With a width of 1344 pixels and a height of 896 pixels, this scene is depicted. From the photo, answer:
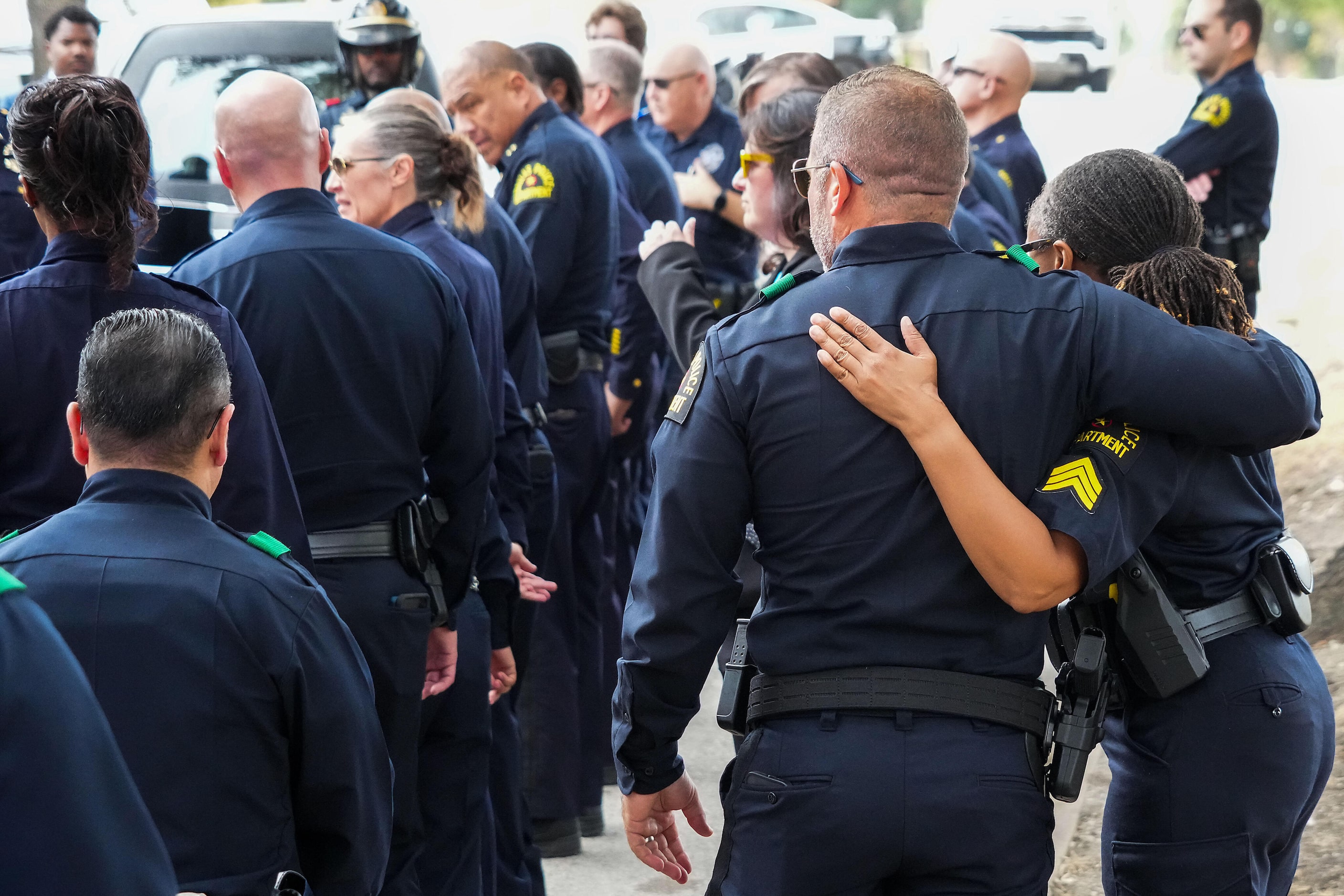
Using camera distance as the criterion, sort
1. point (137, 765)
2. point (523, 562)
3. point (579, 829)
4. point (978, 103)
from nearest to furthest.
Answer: point (137, 765)
point (523, 562)
point (579, 829)
point (978, 103)

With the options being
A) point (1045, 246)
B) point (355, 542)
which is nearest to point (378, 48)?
point (355, 542)

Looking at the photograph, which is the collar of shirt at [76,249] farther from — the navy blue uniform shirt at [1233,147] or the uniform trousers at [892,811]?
the navy blue uniform shirt at [1233,147]

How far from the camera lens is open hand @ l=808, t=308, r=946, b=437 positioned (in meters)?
2.01

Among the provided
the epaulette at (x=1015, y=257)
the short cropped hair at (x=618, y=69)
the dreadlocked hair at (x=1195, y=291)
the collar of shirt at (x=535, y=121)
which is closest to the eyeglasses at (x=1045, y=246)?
the dreadlocked hair at (x=1195, y=291)

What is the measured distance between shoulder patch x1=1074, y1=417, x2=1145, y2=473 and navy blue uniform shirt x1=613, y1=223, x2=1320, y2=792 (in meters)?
0.02

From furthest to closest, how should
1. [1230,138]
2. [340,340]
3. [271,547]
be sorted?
[1230,138] < [340,340] < [271,547]

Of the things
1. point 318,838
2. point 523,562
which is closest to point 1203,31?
point 523,562

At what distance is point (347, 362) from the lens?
291cm

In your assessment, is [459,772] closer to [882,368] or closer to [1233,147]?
[882,368]

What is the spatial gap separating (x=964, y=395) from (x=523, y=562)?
1.96 metres

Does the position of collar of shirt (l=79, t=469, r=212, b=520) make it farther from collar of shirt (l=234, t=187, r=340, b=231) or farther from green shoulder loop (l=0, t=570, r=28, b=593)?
collar of shirt (l=234, t=187, r=340, b=231)

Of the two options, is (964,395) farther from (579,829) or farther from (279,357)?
(579,829)

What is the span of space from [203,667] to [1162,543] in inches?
58.0

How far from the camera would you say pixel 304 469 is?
2.89m
